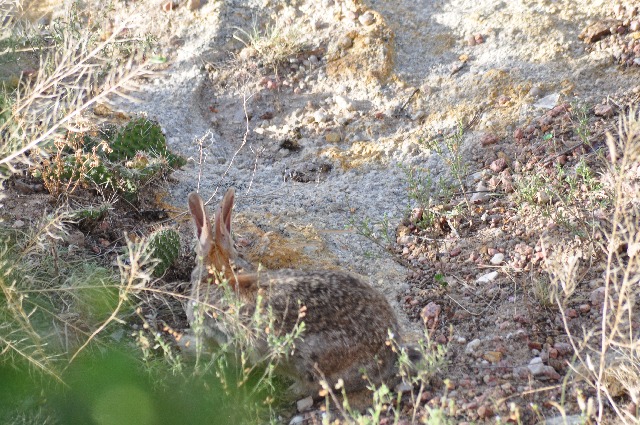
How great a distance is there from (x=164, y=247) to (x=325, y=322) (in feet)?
3.94

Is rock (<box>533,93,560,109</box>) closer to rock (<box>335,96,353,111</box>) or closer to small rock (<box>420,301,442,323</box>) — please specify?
rock (<box>335,96,353,111</box>)

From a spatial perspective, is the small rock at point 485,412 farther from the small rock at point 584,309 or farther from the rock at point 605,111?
the rock at point 605,111

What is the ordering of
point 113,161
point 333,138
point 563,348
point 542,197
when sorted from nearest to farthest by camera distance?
1. point 563,348
2. point 542,197
3. point 113,161
4. point 333,138

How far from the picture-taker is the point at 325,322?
3928 mm

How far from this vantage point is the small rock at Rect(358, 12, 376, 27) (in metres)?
6.91

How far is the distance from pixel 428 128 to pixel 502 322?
7.33 ft

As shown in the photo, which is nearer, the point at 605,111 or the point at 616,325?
the point at 616,325

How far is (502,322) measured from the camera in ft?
14.1

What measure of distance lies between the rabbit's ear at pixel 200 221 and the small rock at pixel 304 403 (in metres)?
0.99

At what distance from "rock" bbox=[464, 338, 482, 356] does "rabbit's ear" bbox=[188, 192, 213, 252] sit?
1.51 metres

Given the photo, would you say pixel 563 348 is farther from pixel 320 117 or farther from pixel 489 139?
pixel 320 117

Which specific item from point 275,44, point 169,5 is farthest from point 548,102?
point 169,5

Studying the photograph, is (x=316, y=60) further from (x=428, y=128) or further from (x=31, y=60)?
(x=31, y=60)

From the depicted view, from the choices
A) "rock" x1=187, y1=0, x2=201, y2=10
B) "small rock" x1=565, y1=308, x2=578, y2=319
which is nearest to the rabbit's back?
"small rock" x1=565, y1=308, x2=578, y2=319
